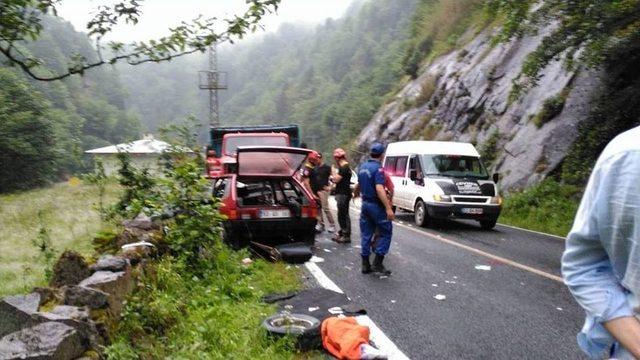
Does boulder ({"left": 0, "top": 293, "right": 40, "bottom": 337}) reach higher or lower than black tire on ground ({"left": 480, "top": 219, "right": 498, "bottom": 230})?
higher

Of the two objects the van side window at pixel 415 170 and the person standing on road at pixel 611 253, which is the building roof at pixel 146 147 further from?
the person standing on road at pixel 611 253

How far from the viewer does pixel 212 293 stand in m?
5.88

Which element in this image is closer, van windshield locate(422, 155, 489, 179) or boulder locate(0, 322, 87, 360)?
boulder locate(0, 322, 87, 360)

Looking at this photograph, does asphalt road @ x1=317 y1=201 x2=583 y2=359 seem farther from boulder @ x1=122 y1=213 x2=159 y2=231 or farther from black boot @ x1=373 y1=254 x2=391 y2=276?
boulder @ x1=122 y1=213 x2=159 y2=231

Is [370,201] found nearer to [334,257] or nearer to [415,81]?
[334,257]

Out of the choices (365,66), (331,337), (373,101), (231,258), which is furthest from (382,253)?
(365,66)

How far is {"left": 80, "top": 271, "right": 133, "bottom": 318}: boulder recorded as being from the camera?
14.1ft

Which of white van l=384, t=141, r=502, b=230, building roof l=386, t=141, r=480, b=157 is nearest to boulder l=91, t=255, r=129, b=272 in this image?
white van l=384, t=141, r=502, b=230

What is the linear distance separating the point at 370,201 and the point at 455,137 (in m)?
19.4

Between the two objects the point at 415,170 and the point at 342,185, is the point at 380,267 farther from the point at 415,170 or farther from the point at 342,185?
the point at 415,170

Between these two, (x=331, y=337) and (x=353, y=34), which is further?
(x=353, y=34)

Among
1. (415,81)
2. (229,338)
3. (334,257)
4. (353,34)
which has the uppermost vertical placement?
(353,34)

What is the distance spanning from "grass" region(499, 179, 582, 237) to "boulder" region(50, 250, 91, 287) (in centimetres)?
1147

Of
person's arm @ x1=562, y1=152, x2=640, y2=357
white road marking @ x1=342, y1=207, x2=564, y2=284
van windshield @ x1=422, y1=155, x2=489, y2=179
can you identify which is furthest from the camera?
van windshield @ x1=422, y1=155, x2=489, y2=179
